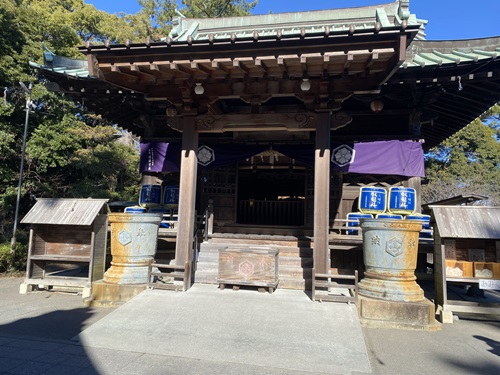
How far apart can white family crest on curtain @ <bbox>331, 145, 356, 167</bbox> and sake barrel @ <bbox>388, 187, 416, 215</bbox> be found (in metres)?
1.22

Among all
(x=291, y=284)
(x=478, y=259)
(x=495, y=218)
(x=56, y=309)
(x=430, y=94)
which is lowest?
(x=56, y=309)

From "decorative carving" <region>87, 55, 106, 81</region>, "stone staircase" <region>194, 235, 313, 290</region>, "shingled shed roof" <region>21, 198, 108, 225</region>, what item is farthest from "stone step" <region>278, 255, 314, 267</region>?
"decorative carving" <region>87, 55, 106, 81</region>

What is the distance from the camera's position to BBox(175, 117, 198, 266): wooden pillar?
21.0 ft

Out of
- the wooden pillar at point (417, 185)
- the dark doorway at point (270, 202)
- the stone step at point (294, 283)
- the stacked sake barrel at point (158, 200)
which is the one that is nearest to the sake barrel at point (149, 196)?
the stacked sake barrel at point (158, 200)

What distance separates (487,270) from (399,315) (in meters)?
2.06

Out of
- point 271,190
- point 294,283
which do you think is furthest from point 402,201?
point 271,190

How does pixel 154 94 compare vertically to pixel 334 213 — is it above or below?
above

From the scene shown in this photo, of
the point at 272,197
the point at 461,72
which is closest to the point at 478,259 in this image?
the point at 461,72

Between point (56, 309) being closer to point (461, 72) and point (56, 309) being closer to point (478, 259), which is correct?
point (478, 259)

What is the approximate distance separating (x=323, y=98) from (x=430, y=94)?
272 cm

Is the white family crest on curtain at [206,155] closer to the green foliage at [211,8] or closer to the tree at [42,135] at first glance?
the tree at [42,135]

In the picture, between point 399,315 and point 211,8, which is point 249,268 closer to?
point 399,315

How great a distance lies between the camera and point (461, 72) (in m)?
6.22

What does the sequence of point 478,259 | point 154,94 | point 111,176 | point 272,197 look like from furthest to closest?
point 111,176 → point 272,197 → point 154,94 → point 478,259
